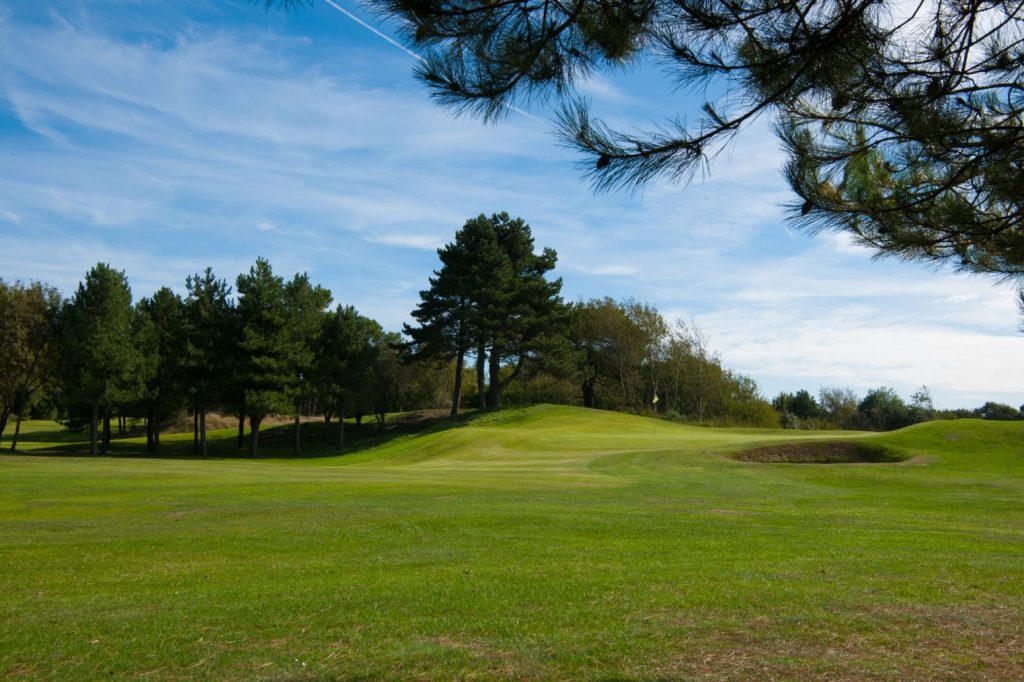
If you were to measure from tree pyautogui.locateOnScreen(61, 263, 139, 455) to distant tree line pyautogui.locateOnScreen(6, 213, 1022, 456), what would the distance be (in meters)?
0.08

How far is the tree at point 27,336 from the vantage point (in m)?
46.4

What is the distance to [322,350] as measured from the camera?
Result: 53.8 meters

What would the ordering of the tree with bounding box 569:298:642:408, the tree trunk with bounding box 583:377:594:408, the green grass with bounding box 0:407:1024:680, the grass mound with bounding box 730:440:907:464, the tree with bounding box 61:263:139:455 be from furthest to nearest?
the tree trunk with bounding box 583:377:594:408, the tree with bounding box 569:298:642:408, the tree with bounding box 61:263:139:455, the grass mound with bounding box 730:440:907:464, the green grass with bounding box 0:407:1024:680

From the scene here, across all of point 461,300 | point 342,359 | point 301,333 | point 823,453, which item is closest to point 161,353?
point 301,333

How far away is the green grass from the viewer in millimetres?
5684

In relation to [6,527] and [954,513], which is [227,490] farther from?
[954,513]

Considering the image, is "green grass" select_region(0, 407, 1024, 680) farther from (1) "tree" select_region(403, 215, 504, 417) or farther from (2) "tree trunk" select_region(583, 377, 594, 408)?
(2) "tree trunk" select_region(583, 377, 594, 408)

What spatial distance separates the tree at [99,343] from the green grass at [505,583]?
1188 inches

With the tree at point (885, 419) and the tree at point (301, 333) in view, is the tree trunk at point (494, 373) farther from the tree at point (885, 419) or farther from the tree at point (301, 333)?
the tree at point (885, 419)

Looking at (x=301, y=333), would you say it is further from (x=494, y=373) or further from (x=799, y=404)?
(x=799, y=404)

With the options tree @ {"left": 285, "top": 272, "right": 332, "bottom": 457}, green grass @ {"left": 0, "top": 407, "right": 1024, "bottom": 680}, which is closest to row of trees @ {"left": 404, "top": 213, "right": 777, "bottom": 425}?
tree @ {"left": 285, "top": 272, "right": 332, "bottom": 457}

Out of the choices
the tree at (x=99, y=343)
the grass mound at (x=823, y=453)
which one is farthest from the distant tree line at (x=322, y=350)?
the grass mound at (x=823, y=453)

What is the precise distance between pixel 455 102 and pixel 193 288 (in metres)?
52.1

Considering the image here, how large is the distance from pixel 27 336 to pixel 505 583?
48.9 metres
